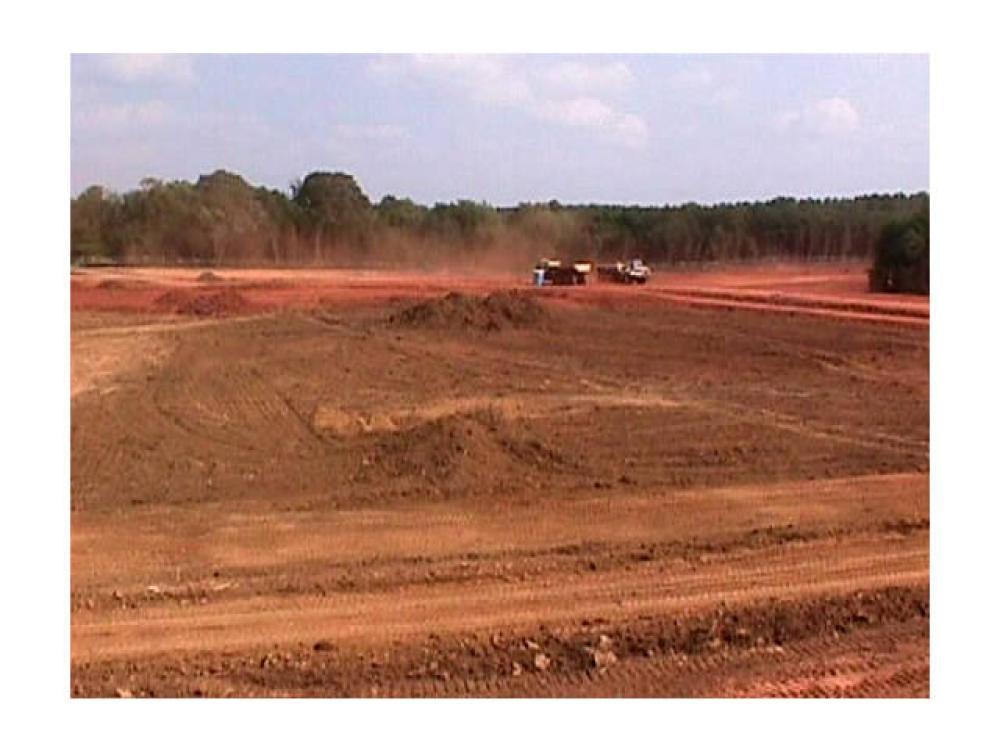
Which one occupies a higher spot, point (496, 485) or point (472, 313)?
point (472, 313)

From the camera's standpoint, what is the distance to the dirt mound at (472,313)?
4.91m

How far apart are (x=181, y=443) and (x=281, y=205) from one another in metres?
0.95

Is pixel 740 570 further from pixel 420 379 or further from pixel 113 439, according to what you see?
pixel 113 439

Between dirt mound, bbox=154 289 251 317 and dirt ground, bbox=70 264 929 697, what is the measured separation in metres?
0.01

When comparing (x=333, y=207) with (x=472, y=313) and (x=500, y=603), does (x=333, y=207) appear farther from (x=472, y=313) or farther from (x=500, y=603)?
(x=500, y=603)

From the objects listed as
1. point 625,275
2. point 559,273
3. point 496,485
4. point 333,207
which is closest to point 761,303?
point 625,275

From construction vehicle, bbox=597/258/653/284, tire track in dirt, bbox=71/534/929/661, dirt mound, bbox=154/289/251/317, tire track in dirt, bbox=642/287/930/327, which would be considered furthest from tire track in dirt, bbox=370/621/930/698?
dirt mound, bbox=154/289/251/317

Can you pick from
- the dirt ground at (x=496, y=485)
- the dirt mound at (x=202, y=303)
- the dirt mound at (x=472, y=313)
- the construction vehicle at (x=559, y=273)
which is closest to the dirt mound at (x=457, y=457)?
the dirt ground at (x=496, y=485)

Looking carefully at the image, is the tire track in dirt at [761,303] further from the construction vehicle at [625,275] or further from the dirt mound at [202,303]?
the dirt mound at [202,303]

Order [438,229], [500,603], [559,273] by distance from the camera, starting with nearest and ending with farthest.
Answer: [500,603]
[438,229]
[559,273]

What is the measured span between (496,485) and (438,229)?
3.28 ft

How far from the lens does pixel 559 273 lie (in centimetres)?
497
